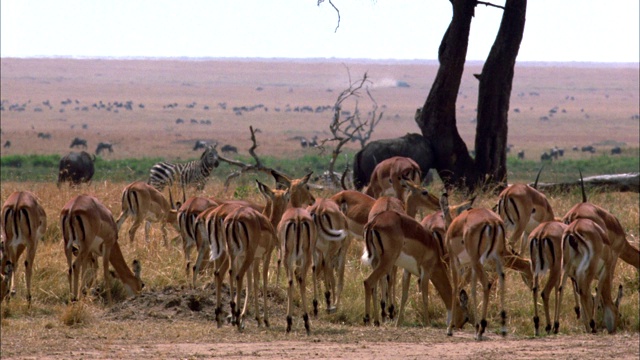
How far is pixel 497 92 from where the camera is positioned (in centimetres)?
2025

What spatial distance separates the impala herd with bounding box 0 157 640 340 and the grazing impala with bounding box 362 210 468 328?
12mm

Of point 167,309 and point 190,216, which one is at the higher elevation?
point 190,216

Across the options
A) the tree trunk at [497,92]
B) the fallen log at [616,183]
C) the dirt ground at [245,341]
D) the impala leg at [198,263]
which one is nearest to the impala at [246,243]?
the dirt ground at [245,341]

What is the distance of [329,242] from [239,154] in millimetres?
44237

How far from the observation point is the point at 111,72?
527 ft

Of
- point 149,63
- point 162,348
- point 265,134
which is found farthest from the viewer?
point 149,63

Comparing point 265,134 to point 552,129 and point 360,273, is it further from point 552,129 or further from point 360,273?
point 360,273

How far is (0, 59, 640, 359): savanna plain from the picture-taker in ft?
29.9

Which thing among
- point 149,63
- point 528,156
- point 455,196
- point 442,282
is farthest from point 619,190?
point 149,63

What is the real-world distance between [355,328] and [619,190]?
1145 cm

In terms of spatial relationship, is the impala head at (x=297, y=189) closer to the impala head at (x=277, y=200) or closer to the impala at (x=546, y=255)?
the impala head at (x=277, y=200)

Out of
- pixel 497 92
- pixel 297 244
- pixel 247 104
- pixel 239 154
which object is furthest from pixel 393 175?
pixel 247 104

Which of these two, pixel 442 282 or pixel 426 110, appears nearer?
pixel 442 282

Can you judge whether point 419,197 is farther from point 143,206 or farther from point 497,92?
point 497,92
